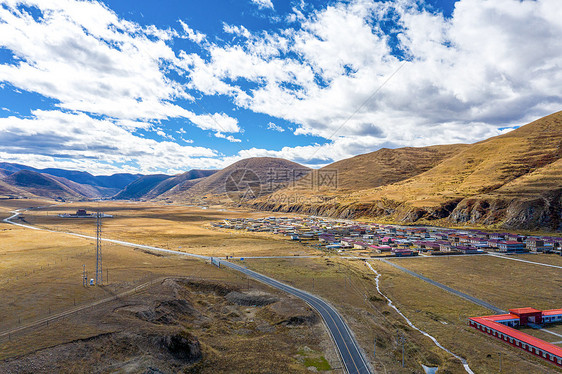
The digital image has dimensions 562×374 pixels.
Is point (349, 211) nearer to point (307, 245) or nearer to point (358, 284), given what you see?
point (307, 245)

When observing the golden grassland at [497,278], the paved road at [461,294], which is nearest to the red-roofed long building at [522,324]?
the paved road at [461,294]

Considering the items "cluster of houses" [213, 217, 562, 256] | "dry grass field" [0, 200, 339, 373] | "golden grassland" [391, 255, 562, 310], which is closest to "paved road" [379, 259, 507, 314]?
"golden grassland" [391, 255, 562, 310]

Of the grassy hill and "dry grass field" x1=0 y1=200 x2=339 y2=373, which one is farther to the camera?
the grassy hill

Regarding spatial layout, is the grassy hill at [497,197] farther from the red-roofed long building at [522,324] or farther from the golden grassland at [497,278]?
the red-roofed long building at [522,324]

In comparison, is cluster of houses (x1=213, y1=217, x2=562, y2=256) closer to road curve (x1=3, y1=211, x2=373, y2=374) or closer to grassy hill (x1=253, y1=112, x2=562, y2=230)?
grassy hill (x1=253, y1=112, x2=562, y2=230)

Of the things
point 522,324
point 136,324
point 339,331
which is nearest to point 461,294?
point 522,324

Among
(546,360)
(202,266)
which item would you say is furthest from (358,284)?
(202,266)
